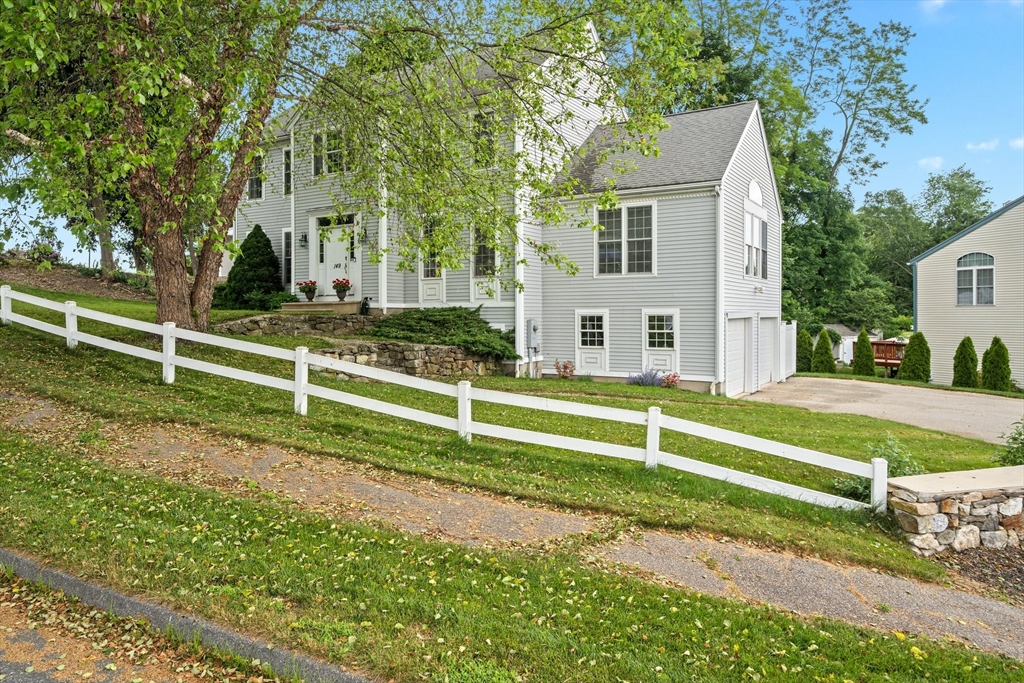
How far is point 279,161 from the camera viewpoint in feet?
A: 74.4

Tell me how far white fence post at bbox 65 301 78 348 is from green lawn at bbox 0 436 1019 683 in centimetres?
781

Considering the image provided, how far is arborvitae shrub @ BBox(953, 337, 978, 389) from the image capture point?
22.8 metres

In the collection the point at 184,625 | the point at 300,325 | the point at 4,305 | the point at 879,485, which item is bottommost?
the point at 184,625

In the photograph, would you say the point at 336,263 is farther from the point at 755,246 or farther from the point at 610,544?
the point at 610,544

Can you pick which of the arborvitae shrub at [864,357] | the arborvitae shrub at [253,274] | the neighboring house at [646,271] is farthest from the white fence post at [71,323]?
the arborvitae shrub at [864,357]

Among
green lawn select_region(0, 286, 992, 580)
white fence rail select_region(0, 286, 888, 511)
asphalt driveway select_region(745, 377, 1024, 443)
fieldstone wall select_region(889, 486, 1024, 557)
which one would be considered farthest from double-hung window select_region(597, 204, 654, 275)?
fieldstone wall select_region(889, 486, 1024, 557)

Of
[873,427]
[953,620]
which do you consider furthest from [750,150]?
[953,620]

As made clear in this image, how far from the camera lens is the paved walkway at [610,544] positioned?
512 centimetres

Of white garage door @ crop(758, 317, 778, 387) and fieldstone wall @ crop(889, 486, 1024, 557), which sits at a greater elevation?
white garage door @ crop(758, 317, 778, 387)

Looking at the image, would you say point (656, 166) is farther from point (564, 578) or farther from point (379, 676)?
point (379, 676)

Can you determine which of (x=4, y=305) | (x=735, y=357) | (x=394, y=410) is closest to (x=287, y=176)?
(x=4, y=305)

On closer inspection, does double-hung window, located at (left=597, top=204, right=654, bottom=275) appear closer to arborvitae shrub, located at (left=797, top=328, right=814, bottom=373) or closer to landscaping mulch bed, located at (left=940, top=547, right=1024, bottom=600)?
landscaping mulch bed, located at (left=940, top=547, right=1024, bottom=600)

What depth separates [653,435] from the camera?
7.55 metres

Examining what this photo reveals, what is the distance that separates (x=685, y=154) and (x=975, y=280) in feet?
47.1
